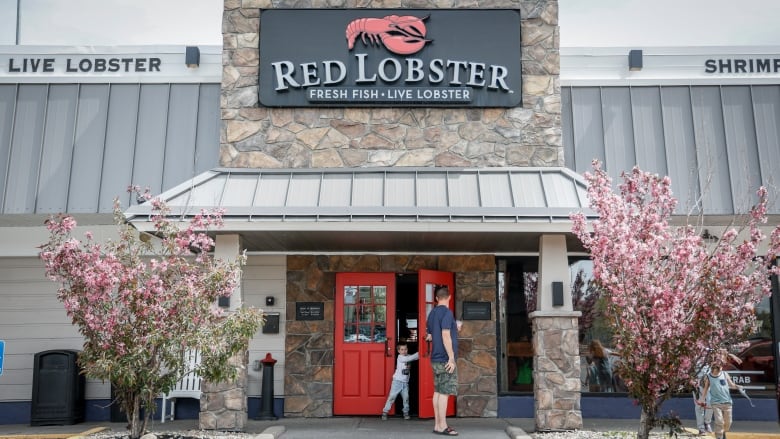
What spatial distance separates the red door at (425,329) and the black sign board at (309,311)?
154 centimetres

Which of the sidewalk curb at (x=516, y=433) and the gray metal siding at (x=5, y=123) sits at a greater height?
the gray metal siding at (x=5, y=123)

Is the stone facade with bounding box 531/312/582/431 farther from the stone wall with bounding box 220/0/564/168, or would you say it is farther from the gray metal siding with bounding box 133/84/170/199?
the gray metal siding with bounding box 133/84/170/199

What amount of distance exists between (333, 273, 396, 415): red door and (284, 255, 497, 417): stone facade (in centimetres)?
13

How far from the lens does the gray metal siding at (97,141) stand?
11789mm

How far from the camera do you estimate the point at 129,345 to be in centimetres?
810

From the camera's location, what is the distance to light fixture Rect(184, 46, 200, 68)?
488 inches

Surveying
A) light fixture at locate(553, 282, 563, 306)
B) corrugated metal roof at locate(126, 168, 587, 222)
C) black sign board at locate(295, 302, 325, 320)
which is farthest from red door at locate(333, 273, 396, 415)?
light fixture at locate(553, 282, 563, 306)

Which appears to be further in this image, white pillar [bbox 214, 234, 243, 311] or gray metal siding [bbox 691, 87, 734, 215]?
gray metal siding [bbox 691, 87, 734, 215]

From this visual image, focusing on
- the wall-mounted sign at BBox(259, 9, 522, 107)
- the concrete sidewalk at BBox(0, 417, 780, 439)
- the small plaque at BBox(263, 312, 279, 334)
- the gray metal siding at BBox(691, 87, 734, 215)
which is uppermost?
the wall-mounted sign at BBox(259, 9, 522, 107)

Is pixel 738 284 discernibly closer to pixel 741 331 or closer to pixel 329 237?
pixel 741 331

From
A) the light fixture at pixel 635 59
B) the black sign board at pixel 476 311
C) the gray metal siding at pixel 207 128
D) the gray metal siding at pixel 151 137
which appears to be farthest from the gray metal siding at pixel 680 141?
the gray metal siding at pixel 151 137

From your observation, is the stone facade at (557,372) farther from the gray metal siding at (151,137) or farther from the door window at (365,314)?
the gray metal siding at (151,137)

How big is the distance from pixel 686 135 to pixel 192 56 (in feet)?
25.4

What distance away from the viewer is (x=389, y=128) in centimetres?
1157
